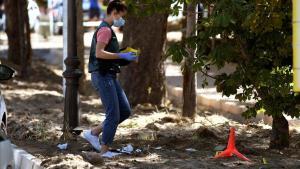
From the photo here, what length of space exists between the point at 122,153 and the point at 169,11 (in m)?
1.89

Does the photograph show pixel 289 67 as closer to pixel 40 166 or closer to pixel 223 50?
pixel 223 50

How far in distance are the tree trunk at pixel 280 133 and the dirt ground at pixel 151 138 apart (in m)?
0.12

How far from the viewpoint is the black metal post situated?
9.77m

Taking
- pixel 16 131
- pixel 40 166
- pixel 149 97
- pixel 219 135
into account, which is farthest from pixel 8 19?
pixel 40 166

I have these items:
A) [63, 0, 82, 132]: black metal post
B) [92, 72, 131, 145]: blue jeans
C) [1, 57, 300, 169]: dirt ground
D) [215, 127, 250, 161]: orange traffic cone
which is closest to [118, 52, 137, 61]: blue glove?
[92, 72, 131, 145]: blue jeans

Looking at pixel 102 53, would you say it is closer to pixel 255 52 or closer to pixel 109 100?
pixel 109 100

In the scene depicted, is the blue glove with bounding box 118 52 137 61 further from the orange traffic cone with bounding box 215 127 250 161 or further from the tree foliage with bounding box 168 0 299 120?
the orange traffic cone with bounding box 215 127 250 161

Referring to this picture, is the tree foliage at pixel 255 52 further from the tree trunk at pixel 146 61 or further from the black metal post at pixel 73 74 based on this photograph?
the tree trunk at pixel 146 61

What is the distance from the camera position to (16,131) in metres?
10.8

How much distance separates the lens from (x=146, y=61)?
12906mm

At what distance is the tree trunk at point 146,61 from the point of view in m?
12.8

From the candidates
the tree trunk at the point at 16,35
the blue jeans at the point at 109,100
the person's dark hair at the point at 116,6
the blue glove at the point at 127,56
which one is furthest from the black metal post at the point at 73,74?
the tree trunk at the point at 16,35

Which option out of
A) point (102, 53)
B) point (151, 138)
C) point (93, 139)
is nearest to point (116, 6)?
point (102, 53)

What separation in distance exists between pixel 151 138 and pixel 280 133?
1.76m
